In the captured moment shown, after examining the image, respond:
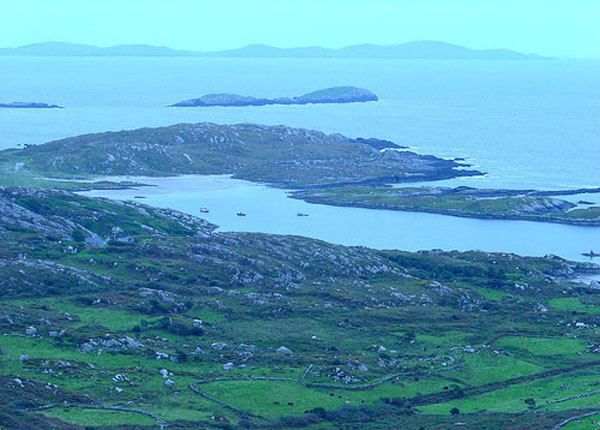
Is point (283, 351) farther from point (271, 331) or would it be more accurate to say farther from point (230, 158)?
point (230, 158)

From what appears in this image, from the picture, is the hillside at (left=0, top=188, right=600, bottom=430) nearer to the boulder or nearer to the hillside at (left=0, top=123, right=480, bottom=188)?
the boulder

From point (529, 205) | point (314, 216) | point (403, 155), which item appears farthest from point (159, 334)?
point (403, 155)

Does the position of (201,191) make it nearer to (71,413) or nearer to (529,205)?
(529,205)

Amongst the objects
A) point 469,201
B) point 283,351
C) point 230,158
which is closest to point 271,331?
point 283,351

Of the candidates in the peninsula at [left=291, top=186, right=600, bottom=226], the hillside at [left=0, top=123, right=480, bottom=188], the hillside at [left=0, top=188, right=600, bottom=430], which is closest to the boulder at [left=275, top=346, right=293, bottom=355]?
the hillside at [left=0, top=188, right=600, bottom=430]

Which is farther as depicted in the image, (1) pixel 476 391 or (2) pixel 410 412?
(1) pixel 476 391

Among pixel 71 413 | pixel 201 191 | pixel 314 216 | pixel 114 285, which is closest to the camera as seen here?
pixel 71 413

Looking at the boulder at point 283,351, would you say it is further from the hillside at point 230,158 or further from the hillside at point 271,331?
the hillside at point 230,158
